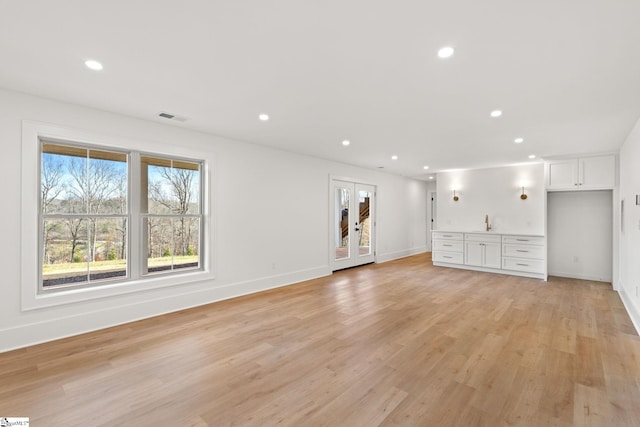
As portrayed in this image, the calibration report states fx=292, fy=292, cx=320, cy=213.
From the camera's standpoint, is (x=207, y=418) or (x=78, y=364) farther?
(x=78, y=364)

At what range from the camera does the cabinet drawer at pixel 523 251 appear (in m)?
6.00

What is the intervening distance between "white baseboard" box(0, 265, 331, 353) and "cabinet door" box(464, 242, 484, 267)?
184 inches

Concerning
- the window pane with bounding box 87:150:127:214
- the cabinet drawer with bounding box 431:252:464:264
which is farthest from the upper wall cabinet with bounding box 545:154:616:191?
the window pane with bounding box 87:150:127:214

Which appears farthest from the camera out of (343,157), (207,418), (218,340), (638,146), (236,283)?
(343,157)

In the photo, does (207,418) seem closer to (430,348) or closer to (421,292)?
(430,348)

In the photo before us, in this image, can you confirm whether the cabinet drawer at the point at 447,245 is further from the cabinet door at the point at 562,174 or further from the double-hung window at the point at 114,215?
the double-hung window at the point at 114,215

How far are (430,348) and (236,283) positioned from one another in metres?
3.08

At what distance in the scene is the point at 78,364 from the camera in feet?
8.55

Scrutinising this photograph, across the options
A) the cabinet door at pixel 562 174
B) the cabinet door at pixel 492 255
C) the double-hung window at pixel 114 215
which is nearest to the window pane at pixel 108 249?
the double-hung window at pixel 114 215

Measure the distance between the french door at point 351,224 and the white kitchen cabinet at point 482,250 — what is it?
2302 mm

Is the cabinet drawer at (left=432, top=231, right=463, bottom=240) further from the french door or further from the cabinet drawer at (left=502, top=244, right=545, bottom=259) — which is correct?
the french door

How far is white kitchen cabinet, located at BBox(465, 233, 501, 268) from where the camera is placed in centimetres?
655

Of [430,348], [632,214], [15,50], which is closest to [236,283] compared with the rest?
[430,348]

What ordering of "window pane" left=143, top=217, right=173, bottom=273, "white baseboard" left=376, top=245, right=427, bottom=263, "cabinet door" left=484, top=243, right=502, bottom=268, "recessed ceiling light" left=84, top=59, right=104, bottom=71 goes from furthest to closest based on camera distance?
"white baseboard" left=376, top=245, right=427, bottom=263 → "cabinet door" left=484, top=243, right=502, bottom=268 → "window pane" left=143, top=217, right=173, bottom=273 → "recessed ceiling light" left=84, top=59, right=104, bottom=71
